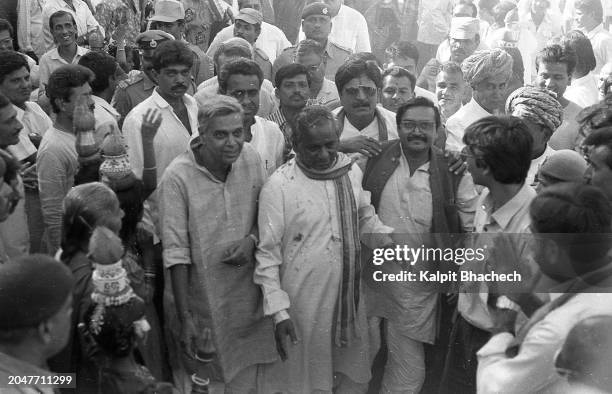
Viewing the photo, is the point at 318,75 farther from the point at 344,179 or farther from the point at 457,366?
the point at 457,366

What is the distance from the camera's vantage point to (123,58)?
661 cm

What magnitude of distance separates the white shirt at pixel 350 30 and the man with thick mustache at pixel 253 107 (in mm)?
3114

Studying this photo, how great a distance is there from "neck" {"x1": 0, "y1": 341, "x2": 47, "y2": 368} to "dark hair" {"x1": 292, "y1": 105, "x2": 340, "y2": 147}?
1732mm

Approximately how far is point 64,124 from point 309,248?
4.45ft

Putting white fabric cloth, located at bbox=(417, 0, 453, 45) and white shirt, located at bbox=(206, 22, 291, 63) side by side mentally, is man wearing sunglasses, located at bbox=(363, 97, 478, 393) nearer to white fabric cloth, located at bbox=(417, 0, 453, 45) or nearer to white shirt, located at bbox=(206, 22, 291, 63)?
white shirt, located at bbox=(206, 22, 291, 63)

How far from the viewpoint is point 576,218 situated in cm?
250

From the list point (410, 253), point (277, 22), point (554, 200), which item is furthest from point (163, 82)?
point (277, 22)

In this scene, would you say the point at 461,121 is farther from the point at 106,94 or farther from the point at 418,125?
the point at 106,94

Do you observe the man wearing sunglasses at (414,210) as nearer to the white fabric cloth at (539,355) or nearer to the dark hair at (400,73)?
the dark hair at (400,73)

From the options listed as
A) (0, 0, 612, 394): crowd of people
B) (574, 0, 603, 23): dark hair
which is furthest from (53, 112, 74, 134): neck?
(574, 0, 603, 23): dark hair

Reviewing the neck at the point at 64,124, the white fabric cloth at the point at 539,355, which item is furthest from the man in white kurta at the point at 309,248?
the white fabric cloth at the point at 539,355

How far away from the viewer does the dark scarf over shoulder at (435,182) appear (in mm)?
3781

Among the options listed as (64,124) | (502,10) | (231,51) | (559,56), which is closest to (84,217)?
(64,124)

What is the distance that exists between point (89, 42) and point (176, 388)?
3662mm
